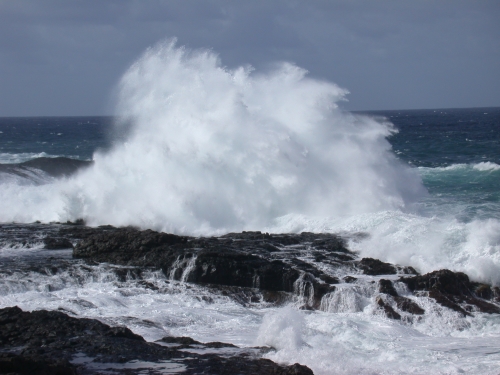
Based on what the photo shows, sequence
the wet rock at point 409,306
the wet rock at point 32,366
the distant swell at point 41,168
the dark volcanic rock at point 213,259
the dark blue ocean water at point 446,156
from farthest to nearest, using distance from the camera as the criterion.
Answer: the distant swell at point 41,168 < the dark blue ocean water at point 446,156 < the dark volcanic rock at point 213,259 < the wet rock at point 409,306 < the wet rock at point 32,366

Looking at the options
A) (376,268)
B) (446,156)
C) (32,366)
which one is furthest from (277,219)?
(446,156)

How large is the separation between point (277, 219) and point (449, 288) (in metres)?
9.32

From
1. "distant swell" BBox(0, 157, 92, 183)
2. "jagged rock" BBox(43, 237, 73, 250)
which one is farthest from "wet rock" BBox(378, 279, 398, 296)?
"distant swell" BBox(0, 157, 92, 183)

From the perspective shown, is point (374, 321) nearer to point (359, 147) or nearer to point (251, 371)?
point (251, 371)

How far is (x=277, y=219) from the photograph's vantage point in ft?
77.2

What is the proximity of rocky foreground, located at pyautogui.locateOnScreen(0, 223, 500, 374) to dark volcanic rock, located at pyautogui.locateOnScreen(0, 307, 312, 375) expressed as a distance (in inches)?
0.6

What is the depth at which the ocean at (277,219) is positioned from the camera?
12172 millimetres

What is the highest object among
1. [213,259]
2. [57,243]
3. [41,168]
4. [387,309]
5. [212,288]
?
[41,168]

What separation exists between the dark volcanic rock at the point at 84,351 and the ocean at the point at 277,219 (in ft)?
2.85

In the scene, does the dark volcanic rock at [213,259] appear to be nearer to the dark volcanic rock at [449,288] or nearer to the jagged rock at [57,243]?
the jagged rock at [57,243]

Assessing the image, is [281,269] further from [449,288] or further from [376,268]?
[449,288]

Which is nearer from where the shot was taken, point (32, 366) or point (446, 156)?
point (32, 366)

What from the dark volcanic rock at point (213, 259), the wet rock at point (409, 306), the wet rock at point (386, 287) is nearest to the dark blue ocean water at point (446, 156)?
the dark volcanic rock at point (213, 259)

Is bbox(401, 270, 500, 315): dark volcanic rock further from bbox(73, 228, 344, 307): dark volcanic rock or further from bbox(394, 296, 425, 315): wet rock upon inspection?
bbox(73, 228, 344, 307): dark volcanic rock
